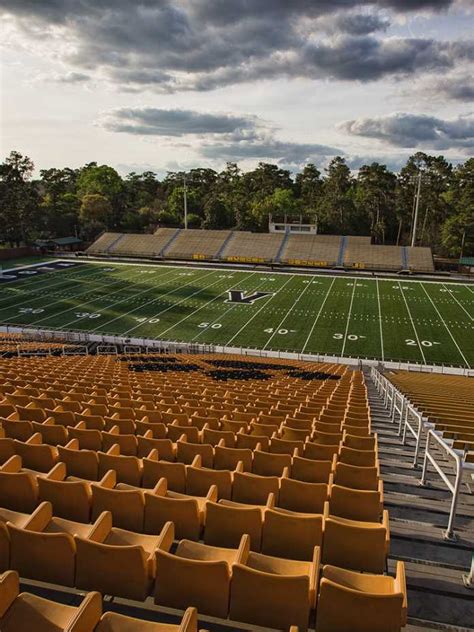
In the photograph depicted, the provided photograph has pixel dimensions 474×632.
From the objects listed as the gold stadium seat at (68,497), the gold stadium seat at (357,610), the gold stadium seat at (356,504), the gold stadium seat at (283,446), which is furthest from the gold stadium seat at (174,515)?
the gold stadium seat at (283,446)

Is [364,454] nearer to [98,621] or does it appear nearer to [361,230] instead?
[98,621]

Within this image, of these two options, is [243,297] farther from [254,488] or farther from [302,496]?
[302,496]

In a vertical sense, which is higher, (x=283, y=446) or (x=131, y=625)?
(x=131, y=625)

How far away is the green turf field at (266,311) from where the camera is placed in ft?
98.3

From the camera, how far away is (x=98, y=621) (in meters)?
2.75

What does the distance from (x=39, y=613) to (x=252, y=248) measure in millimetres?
61199

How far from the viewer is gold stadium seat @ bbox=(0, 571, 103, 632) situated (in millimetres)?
2609

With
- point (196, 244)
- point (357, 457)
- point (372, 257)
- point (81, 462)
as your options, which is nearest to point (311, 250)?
point (372, 257)

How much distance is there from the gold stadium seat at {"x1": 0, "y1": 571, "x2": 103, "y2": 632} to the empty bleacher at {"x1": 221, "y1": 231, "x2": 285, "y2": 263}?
188ft

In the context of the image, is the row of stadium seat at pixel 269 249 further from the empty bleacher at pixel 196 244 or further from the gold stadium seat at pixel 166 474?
the gold stadium seat at pixel 166 474

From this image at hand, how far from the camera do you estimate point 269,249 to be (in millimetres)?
62156

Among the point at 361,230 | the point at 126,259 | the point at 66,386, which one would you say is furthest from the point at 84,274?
the point at 361,230

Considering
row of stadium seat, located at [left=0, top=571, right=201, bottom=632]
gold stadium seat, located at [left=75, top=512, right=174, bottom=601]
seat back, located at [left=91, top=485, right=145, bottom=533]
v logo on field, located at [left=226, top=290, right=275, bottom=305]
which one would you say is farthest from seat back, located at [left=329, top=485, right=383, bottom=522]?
v logo on field, located at [left=226, top=290, right=275, bottom=305]

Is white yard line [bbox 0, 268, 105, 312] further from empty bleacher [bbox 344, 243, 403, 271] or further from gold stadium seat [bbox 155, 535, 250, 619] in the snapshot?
gold stadium seat [bbox 155, 535, 250, 619]
